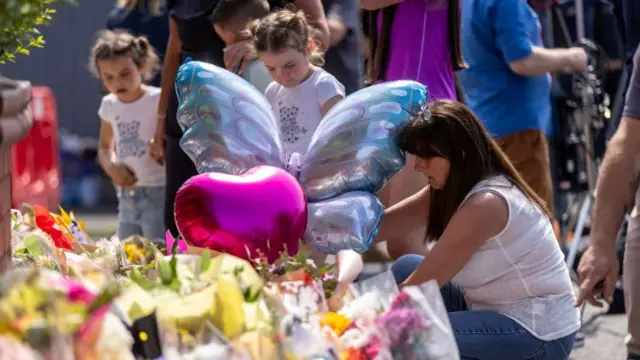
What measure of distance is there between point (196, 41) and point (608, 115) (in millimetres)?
2740

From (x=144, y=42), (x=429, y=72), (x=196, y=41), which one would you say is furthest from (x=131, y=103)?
(x=429, y=72)

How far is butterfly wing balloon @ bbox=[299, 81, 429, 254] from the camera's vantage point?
3.31m

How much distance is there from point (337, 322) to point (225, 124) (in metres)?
0.98

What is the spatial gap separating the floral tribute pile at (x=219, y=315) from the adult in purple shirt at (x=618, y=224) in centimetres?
75

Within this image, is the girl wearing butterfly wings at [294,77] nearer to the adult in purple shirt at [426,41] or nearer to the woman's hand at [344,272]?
the adult in purple shirt at [426,41]

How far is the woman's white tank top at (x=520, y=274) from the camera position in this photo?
11.4 feet

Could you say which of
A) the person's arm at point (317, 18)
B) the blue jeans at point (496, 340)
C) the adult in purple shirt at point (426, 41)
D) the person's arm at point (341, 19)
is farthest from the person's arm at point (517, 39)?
the blue jeans at point (496, 340)

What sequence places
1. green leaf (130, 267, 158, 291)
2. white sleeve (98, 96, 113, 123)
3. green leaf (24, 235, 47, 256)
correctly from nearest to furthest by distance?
green leaf (130, 267, 158, 291), green leaf (24, 235, 47, 256), white sleeve (98, 96, 113, 123)

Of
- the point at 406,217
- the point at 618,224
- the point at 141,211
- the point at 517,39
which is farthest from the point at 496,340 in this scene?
the point at 141,211

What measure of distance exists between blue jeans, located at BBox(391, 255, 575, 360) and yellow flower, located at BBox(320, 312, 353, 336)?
83 cm

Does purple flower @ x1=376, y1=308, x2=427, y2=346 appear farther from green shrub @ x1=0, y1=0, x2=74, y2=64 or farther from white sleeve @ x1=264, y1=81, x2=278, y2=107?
white sleeve @ x1=264, y1=81, x2=278, y2=107

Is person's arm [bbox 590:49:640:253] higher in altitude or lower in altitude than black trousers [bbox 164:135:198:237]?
higher

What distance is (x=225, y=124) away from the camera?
11.2 ft

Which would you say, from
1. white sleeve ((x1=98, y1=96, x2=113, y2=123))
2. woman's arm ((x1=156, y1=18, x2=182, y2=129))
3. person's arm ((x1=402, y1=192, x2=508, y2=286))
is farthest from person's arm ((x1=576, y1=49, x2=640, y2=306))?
white sleeve ((x1=98, y1=96, x2=113, y2=123))
